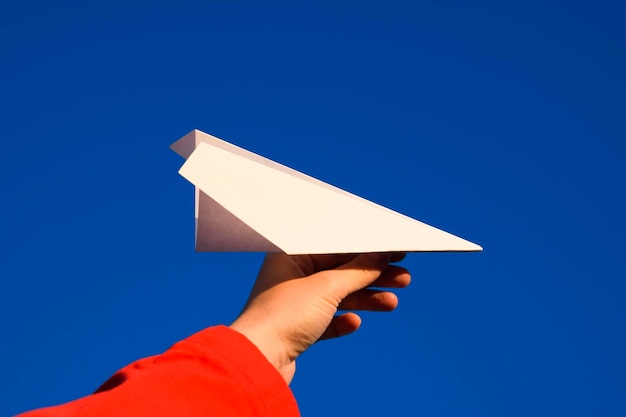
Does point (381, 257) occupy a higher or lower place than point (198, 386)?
higher

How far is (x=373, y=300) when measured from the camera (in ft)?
2.64

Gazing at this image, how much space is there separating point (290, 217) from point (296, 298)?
0.29 feet

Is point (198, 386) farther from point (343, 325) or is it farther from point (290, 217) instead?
point (343, 325)

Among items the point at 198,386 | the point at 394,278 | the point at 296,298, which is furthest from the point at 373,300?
the point at 198,386

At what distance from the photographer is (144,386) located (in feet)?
1.65

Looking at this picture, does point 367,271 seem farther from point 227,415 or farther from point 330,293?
point 227,415

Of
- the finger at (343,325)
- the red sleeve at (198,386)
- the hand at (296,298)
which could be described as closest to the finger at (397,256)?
the hand at (296,298)

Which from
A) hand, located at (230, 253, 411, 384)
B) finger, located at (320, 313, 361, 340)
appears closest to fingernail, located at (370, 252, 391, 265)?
hand, located at (230, 253, 411, 384)

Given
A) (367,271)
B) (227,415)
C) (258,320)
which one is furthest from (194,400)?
(367,271)

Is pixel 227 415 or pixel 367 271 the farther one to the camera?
pixel 367 271

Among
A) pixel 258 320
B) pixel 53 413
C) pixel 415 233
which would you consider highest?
pixel 415 233

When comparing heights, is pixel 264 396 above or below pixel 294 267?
below

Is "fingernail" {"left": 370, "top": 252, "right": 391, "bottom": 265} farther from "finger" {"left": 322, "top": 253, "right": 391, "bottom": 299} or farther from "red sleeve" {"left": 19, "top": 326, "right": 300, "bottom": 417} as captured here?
"red sleeve" {"left": 19, "top": 326, "right": 300, "bottom": 417}

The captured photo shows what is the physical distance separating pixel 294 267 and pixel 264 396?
220mm
